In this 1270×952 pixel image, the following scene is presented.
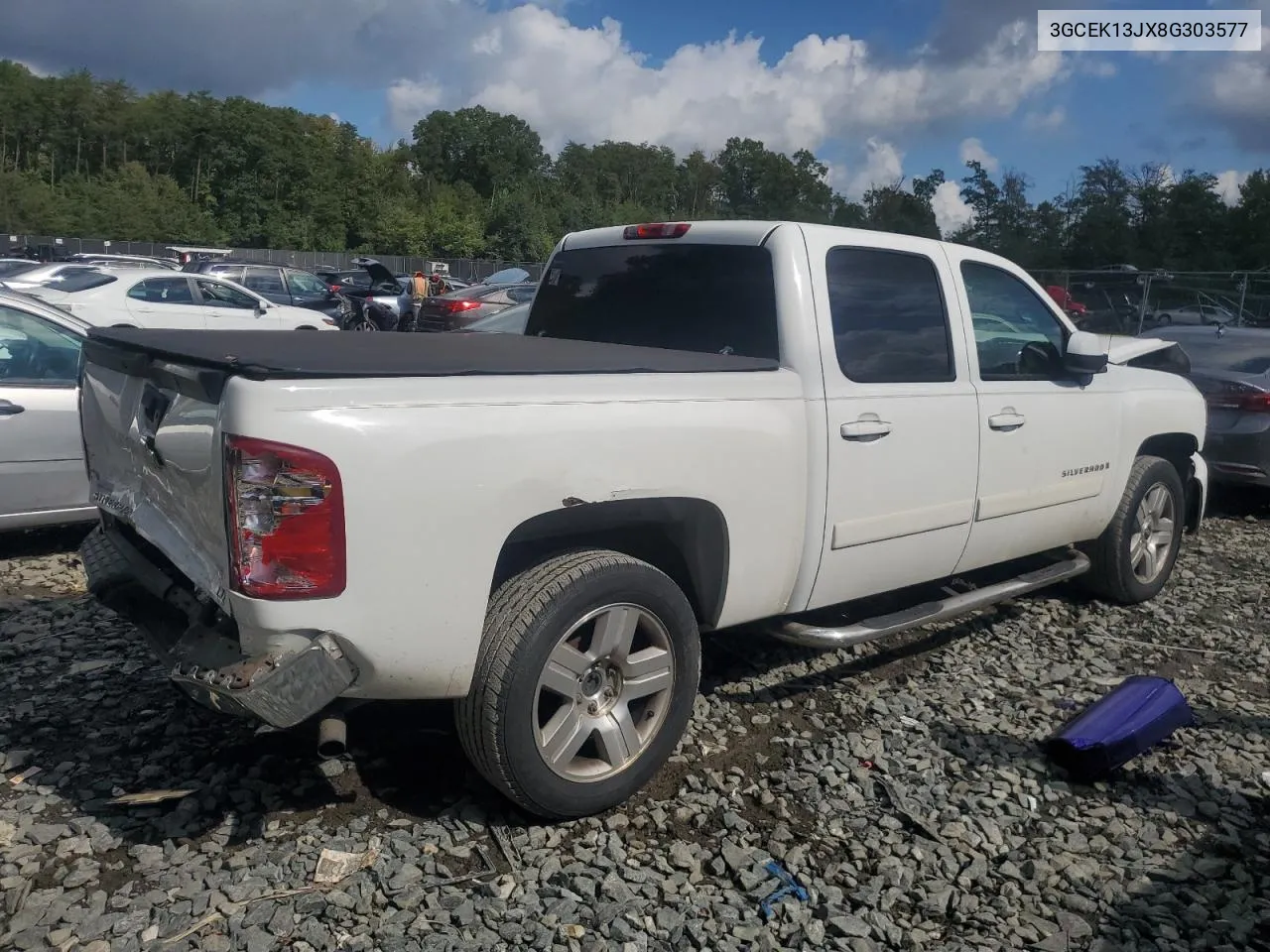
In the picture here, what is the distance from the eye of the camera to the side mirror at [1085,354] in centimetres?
460

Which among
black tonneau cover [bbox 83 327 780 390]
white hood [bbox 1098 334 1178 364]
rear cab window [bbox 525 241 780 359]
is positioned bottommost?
white hood [bbox 1098 334 1178 364]

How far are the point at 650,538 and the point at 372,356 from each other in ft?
3.68

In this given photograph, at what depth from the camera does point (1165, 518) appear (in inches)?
228

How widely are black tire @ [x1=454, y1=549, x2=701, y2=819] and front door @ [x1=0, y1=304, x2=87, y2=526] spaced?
379cm

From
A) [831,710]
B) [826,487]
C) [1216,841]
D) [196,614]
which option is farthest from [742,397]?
[1216,841]

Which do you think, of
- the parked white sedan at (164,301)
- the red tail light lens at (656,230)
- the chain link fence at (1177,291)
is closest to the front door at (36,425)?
the red tail light lens at (656,230)

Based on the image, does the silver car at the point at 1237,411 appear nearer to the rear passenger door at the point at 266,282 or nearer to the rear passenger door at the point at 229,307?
the rear passenger door at the point at 229,307

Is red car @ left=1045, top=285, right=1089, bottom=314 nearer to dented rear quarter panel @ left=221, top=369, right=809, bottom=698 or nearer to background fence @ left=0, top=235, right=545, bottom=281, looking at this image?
dented rear quarter panel @ left=221, top=369, right=809, bottom=698

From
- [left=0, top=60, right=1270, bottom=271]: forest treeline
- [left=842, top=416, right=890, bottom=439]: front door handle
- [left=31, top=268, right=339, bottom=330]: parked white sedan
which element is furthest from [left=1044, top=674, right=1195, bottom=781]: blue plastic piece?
[left=0, top=60, right=1270, bottom=271]: forest treeline

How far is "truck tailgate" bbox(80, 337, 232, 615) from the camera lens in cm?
272

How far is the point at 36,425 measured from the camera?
554 cm

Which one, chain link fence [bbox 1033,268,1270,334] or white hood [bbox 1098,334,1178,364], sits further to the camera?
chain link fence [bbox 1033,268,1270,334]

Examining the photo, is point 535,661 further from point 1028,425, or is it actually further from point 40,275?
point 40,275

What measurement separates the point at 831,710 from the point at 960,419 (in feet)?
4.32
